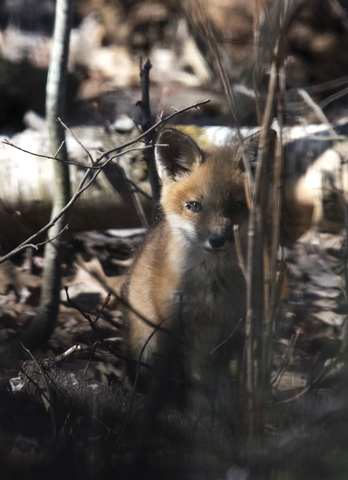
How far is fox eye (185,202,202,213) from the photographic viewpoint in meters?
2.03

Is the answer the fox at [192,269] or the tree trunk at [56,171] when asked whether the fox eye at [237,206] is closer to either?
the fox at [192,269]

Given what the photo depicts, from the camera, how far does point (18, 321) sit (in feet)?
8.23

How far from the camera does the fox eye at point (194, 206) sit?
2033 mm

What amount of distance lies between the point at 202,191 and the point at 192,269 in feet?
1.31

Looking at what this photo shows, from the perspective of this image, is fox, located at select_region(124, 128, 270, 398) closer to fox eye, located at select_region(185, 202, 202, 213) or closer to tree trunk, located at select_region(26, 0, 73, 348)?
fox eye, located at select_region(185, 202, 202, 213)

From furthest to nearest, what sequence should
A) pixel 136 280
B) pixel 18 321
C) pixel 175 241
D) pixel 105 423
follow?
pixel 18 321 → pixel 136 280 → pixel 175 241 → pixel 105 423

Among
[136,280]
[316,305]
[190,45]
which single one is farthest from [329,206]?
[190,45]

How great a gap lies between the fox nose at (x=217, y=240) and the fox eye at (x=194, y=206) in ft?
0.82

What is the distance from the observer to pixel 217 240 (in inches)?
71.4

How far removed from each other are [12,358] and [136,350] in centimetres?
62

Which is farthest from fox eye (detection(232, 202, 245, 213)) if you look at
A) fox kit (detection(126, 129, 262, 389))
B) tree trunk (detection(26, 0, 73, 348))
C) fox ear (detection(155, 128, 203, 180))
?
tree trunk (detection(26, 0, 73, 348))

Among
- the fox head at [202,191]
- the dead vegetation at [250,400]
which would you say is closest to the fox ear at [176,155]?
the fox head at [202,191]

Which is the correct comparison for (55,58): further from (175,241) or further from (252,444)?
(252,444)

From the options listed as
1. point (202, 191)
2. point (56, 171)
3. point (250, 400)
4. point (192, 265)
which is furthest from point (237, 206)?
point (56, 171)
